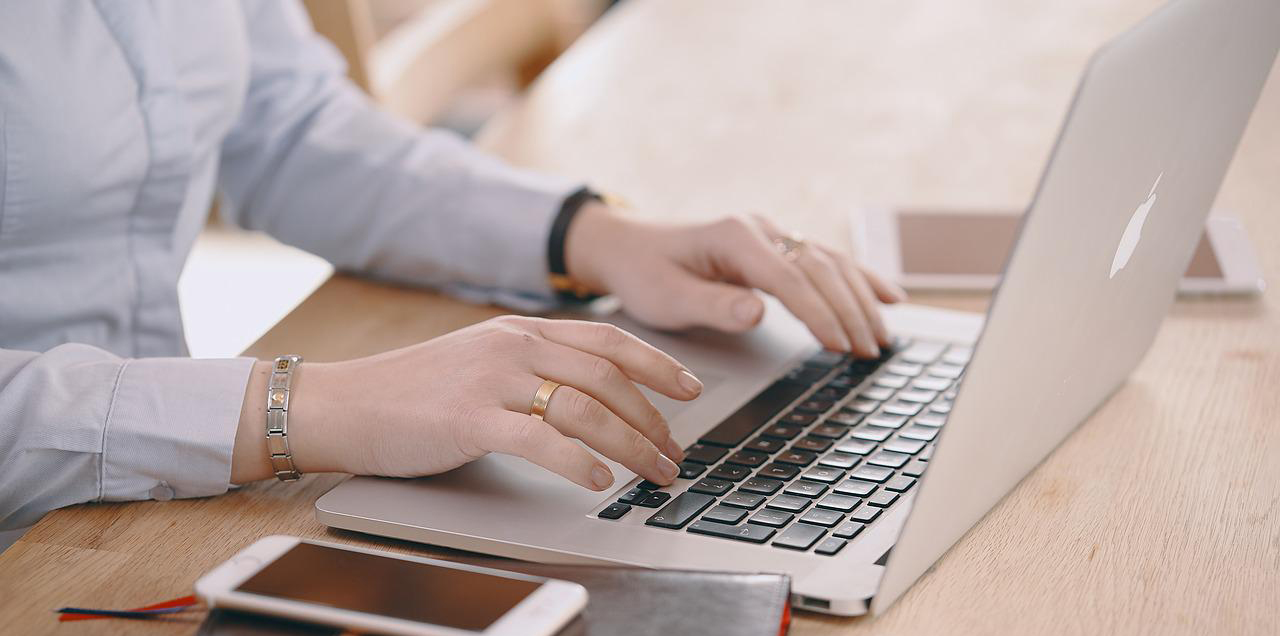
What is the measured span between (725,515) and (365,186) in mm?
541

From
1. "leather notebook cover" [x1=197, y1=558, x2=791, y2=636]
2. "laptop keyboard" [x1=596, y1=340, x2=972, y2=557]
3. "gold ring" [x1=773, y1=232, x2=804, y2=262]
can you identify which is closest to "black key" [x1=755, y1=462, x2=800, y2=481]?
"laptop keyboard" [x1=596, y1=340, x2=972, y2=557]

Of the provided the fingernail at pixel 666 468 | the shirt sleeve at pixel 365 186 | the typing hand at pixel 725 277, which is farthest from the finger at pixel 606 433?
the shirt sleeve at pixel 365 186

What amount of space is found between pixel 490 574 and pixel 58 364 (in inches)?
12.3

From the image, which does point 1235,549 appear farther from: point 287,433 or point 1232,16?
point 287,433

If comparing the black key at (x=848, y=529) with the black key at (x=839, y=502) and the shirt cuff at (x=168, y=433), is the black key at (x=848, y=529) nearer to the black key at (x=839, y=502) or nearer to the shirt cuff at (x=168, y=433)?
the black key at (x=839, y=502)

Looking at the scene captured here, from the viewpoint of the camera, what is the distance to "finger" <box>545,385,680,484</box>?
615 millimetres

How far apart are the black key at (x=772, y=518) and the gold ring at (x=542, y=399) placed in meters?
0.13

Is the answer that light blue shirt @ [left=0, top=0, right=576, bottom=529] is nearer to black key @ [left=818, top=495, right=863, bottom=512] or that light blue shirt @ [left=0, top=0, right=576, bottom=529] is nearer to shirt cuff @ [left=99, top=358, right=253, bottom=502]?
shirt cuff @ [left=99, top=358, right=253, bottom=502]

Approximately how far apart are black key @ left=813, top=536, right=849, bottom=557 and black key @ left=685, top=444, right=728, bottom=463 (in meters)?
0.11

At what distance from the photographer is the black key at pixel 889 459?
→ 0.64m

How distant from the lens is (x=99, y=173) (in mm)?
778

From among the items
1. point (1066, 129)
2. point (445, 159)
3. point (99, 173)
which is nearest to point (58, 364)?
point (99, 173)

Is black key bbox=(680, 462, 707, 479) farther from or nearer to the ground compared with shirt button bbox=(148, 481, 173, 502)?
nearer to the ground

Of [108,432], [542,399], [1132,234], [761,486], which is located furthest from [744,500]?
[108,432]
